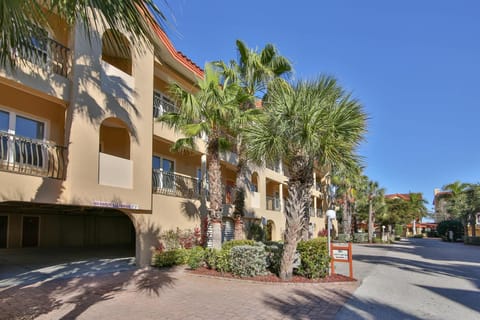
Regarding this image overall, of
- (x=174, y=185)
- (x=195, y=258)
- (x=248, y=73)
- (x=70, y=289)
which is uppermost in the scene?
(x=248, y=73)

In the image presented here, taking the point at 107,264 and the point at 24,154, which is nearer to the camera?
the point at 24,154

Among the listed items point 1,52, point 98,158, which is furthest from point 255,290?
point 1,52

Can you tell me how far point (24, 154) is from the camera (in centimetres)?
1084

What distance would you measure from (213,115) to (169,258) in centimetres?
577

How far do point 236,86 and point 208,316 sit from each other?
9215 mm

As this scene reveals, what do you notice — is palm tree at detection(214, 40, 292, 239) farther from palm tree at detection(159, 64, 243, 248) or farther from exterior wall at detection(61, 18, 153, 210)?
exterior wall at detection(61, 18, 153, 210)

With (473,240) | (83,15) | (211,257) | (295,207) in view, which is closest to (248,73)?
(295,207)

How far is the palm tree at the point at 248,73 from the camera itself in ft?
55.4

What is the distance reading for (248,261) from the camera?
491 inches

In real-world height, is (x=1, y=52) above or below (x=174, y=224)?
above

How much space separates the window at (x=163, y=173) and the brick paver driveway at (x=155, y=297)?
4636 mm

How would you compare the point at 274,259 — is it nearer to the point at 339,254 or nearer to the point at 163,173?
the point at 339,254

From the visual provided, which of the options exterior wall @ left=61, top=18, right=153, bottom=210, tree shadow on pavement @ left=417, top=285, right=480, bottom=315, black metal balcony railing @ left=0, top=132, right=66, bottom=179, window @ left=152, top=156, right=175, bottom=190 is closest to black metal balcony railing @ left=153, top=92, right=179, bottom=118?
exterior wall @ left=61, top=18, right=153, bottom=210

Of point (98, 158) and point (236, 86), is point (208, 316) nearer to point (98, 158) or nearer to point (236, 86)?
point (98, 158)
